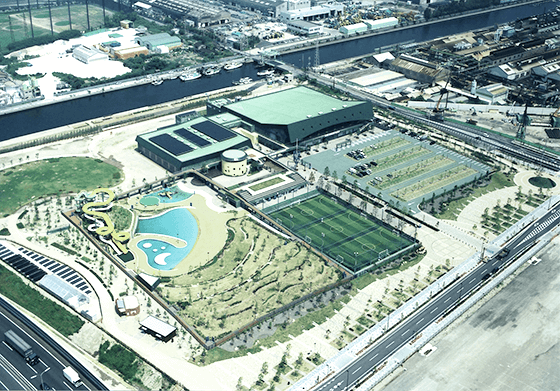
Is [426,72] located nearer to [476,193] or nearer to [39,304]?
[476,193]

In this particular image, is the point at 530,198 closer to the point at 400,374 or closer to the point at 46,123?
the point at 400,374

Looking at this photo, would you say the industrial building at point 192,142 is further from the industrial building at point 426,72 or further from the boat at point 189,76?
the industrial building at point 426,72

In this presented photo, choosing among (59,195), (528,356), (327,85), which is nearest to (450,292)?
(528,356)

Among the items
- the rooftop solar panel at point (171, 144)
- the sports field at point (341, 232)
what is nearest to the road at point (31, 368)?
the sports field at point (341, 232)

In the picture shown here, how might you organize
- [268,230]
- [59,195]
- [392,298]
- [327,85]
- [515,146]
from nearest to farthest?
[392,298]
[268,230]
[59,195]
[515,146]
[327,85]

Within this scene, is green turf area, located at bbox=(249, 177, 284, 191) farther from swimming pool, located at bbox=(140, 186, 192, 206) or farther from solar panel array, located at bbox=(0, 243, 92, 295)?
solar panel array, located at bbox=(0, 243, 92, 295)

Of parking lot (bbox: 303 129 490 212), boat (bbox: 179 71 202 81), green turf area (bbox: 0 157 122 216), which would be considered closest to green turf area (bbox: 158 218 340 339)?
parking lot (bbox: 303 129 490 212)
